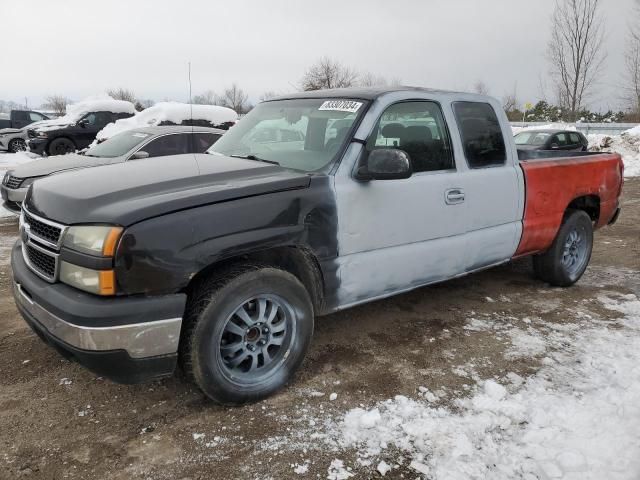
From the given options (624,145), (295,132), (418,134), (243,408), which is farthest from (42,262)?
(624,145)

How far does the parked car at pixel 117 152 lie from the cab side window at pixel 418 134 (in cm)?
446

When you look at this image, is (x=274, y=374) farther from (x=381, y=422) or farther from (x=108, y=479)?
(x=108, y=479)

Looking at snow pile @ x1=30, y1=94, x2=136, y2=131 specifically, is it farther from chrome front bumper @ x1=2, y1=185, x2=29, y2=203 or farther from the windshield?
the windshield

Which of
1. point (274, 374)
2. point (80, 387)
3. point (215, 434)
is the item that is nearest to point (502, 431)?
point (274, 374)

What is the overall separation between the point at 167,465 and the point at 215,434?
0.30 m

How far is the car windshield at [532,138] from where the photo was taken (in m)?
14.3

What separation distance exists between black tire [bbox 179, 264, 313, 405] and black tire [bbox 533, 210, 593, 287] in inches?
119

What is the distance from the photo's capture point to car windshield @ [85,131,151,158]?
7836 millimetres

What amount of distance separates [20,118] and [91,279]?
2282 centimetres

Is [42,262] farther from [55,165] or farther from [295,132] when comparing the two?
[55,165]

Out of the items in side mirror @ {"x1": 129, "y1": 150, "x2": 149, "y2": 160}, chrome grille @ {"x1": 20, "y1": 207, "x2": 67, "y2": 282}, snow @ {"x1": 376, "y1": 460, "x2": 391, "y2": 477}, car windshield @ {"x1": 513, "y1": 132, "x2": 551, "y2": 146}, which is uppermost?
car windshield @ {"x1": 513, "y1": 132, "x2": 551, "y2": 146}

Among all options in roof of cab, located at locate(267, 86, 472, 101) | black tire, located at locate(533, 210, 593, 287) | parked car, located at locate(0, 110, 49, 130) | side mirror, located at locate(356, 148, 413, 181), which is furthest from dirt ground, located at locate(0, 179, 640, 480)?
parked car, located at locate(0, 110, 49, 130)

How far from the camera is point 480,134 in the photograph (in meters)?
4.09

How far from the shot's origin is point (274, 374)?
2988 millimetres
